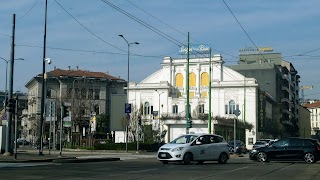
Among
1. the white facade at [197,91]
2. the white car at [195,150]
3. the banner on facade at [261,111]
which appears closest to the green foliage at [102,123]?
the white facade at [197,91]

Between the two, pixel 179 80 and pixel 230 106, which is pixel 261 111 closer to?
pixel 230 106

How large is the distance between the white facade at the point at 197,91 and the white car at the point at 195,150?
68.9 m

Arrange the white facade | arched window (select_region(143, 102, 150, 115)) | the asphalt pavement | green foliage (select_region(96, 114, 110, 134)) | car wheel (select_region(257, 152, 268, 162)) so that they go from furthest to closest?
arched window (select_region(143, 102, 150, 115))
green foliage (select_region(96, 114, 110, 134))
the white facade
car wheel (select_region(257, 152, 268, 162))
the asphalt pavement

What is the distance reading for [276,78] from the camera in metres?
117

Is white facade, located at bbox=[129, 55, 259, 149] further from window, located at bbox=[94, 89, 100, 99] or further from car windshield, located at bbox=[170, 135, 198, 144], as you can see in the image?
car windshield, located at bbox=[170, 135, 198, 144]

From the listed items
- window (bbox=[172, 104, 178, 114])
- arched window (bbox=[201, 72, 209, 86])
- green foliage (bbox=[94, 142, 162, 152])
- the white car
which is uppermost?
arched window (bbox=[201, 72, 209, 86])

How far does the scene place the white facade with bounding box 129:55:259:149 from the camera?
10031 cm

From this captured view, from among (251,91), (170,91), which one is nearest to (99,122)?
(170,91)

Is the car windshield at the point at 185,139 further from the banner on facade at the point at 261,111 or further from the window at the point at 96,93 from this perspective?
the window at the point at 96,93

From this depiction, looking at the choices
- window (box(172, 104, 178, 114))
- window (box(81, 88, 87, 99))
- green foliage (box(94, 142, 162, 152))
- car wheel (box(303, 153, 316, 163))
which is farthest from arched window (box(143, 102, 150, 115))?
car wheel (box(303, 153, 316, 163))

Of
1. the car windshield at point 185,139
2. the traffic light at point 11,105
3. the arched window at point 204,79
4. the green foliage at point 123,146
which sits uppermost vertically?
the arched window at point 204,79

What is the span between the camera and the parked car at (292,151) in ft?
95.3

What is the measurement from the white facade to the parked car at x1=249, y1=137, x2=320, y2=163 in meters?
67.1

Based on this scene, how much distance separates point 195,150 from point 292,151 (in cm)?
637
